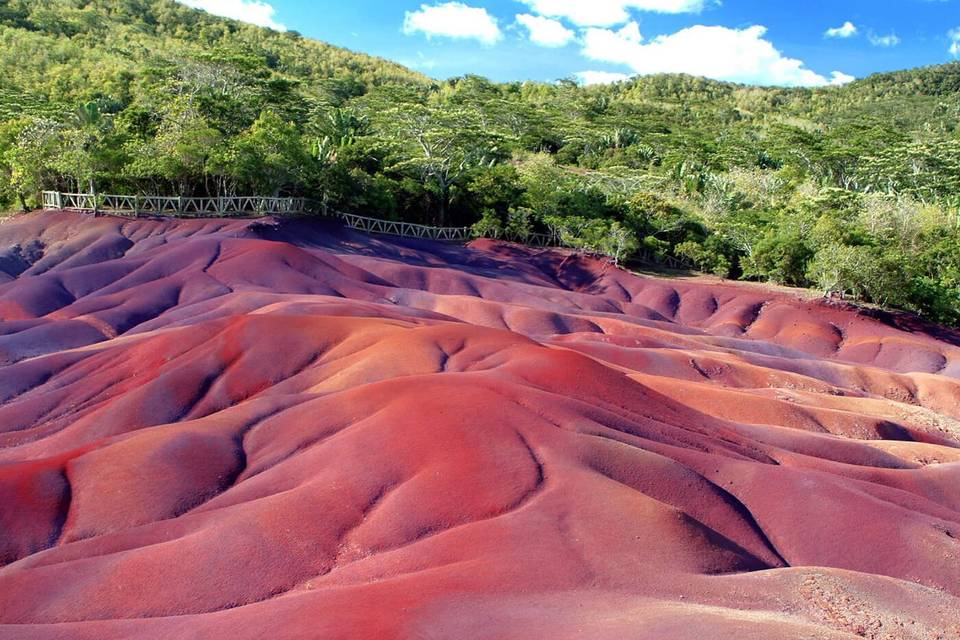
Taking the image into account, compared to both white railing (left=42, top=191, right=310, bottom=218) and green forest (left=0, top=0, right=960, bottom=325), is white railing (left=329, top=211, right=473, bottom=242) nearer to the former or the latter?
green forest (left=0, top=0, right=960, bottom=325)

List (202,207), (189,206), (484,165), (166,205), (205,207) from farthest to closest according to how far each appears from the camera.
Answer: (484,165)
(189,206)
(205,207)
(202,207)
(166,205)

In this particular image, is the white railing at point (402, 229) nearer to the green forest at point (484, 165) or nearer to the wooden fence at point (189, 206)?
the wooden fence at point (189, 206)

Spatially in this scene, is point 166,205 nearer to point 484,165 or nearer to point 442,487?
point 484,165

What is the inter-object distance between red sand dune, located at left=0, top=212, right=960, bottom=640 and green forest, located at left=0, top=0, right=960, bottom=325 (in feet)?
70.4

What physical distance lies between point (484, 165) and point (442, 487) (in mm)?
67972

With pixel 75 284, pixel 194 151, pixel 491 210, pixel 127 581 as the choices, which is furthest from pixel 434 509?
pixel 491 210

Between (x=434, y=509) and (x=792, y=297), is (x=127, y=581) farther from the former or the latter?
(x=792, y=297)

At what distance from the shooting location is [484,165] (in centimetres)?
8319

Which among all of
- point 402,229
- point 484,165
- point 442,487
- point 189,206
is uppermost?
point 484,165

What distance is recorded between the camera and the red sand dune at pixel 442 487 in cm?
1449

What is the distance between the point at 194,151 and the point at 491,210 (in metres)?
27.4

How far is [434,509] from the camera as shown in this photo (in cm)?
1811

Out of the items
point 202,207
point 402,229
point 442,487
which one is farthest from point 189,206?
point 442,487

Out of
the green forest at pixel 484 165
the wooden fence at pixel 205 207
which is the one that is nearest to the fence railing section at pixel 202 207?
the wooden fence at pixel 205 207
